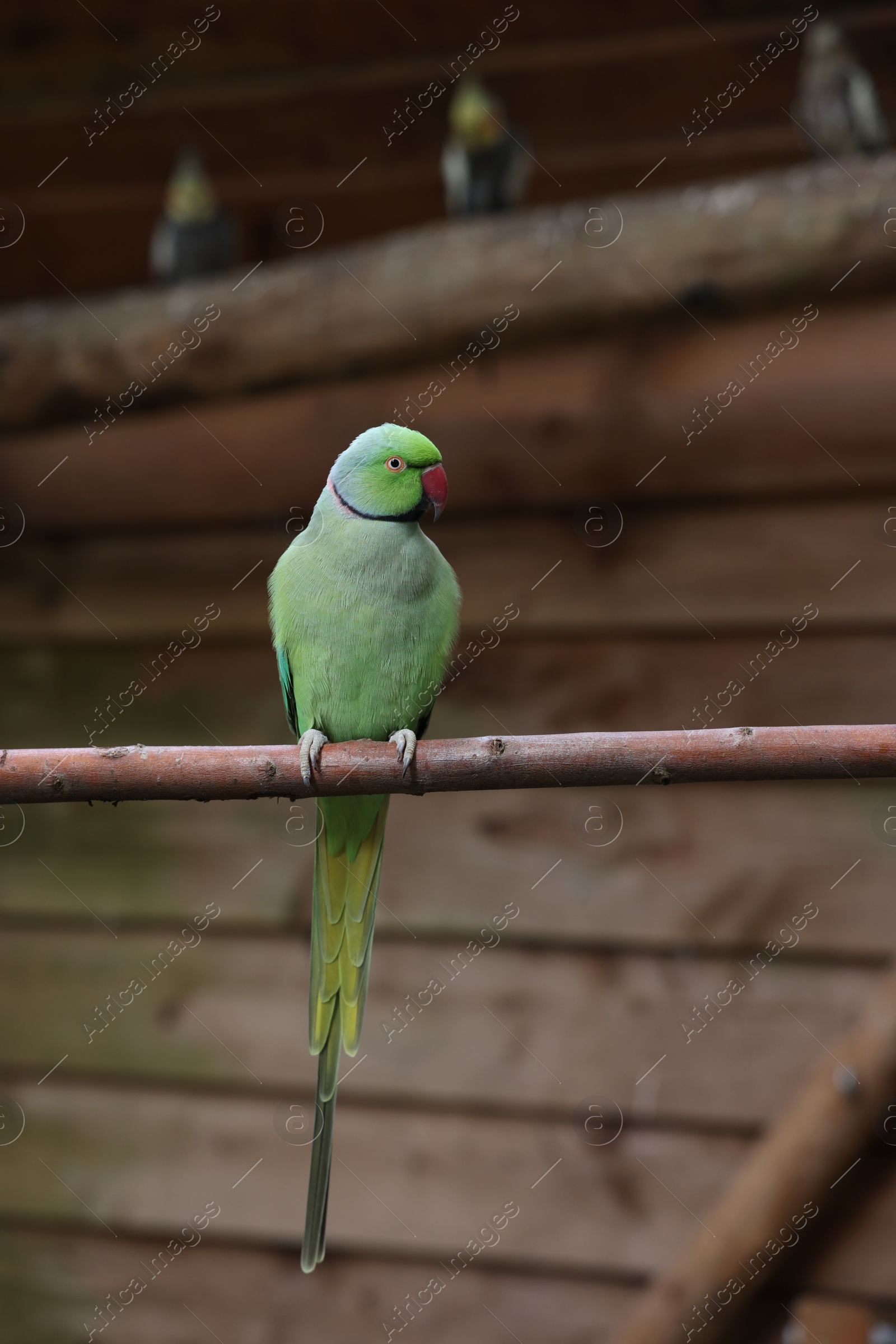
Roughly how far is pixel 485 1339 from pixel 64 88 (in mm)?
2914

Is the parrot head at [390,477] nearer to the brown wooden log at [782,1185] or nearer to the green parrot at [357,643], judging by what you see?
the green parrot at [357,643]

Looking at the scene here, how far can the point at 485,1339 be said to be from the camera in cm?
206

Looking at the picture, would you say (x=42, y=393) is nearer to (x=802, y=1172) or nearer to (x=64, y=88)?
(x=64, y=88)

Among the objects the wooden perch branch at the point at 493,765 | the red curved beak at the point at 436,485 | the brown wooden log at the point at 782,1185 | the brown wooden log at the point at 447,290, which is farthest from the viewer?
the brown wooden log at the point at 782,1185

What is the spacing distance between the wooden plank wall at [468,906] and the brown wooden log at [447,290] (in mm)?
141

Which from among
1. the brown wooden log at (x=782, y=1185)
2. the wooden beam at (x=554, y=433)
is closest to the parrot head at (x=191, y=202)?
the wooden beam at (x=554, y=433)

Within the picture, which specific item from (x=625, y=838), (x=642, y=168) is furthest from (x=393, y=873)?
(x=642, y=168)

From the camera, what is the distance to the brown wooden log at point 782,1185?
1.76 m

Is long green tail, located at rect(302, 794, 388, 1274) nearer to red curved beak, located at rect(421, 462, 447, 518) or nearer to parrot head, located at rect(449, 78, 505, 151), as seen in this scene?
red curved beak, located at rect(421, 462, 447, 518)

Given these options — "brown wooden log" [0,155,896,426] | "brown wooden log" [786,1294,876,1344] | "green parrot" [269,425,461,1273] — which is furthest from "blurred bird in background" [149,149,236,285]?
"brown wooden log" [786,1294,876,1344]

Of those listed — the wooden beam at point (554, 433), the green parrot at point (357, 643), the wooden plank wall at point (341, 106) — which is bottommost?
the green parrot at point (357, 643)

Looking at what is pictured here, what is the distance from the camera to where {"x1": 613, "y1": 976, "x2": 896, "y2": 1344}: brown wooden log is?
176cm

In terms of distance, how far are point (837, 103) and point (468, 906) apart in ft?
5.47

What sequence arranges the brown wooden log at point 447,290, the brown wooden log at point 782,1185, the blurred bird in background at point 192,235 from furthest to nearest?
the blurred bird in background at point 192,235 < the brown wooden log at point 782,1185 < the brown wooden log at point 447,290
